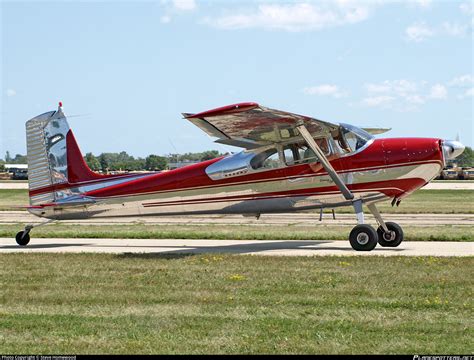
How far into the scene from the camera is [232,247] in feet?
53.6

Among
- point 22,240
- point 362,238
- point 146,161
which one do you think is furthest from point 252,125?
point 146,161

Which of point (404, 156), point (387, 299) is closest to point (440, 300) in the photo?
point (387, 299)

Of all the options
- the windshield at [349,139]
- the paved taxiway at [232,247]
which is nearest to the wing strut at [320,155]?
the windshield at [349,139]

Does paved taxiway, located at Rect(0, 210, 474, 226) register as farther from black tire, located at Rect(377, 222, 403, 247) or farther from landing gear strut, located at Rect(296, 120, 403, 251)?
landing gear strut, located at Rect(296, 120, 403, 251)

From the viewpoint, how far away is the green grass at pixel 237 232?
18.5m

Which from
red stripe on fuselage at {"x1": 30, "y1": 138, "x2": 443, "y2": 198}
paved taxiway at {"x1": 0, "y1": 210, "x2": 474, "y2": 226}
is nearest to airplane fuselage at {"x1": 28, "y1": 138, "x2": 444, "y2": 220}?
red stripe on fuselage at {"x1": 30, "y1": 138, "x2": 443, "y2": 198}

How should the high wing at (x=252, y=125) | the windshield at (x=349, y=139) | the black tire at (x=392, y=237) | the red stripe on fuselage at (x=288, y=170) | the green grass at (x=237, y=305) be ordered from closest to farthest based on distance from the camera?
the green grass at (x=237, y=305)
the high wing at (x=252, y=125)
the red stripe on fuselage at (x=288, y=170)
the windshield at (x=349, y=139)
the black tire at (x=392, y=237)

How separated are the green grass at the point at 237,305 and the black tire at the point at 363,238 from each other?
5.27 feet

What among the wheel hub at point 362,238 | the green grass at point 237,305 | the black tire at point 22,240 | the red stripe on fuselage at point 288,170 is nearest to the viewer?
the green grass at point 237,305

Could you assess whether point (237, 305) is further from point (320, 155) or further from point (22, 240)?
point (22, 240)

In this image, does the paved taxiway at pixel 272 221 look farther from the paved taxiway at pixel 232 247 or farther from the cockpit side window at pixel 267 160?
the cockpit side window at pixel 267 160

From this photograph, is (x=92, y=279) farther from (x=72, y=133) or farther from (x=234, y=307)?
(x=72, y=133)

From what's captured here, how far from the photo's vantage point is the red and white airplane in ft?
49.9

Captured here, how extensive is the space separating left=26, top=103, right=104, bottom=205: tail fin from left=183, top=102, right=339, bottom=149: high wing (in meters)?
3.74
